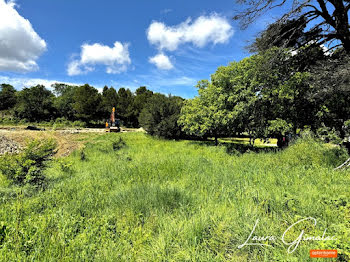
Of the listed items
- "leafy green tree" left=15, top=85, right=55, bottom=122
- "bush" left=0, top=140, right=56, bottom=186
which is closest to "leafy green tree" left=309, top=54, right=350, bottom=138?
"bush" left=0, top=140, right=56, bottom=186

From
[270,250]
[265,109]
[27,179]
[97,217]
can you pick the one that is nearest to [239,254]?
[270,250]

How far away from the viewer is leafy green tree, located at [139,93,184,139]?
765 inches

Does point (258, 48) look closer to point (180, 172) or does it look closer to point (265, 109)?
point (265, 109)

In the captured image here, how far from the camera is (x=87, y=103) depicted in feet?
124

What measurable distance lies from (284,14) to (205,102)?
720cm

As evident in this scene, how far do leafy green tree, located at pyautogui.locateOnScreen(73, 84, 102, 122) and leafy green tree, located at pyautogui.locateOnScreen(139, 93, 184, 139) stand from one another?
22689 millimetres

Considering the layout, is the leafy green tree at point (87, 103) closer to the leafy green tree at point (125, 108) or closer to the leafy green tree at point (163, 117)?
the leafy green tree at point (125, 108)

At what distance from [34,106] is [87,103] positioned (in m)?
14.5

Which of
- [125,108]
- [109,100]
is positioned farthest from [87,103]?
[125,108]

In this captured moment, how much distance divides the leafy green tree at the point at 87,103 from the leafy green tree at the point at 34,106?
10.9m
